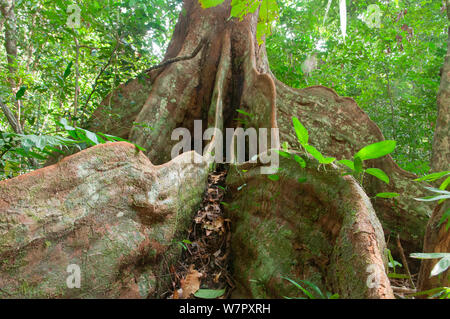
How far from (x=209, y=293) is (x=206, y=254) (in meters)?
0.34

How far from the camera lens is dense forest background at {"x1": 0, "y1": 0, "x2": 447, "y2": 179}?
10.5ft

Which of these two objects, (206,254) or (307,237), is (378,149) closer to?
(307,237)

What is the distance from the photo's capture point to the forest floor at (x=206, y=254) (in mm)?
1804

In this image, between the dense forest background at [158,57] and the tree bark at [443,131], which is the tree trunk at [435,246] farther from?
the dense forest background at [158,57]

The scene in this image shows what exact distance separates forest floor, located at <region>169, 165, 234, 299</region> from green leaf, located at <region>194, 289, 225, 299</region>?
3cm

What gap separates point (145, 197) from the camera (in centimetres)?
176

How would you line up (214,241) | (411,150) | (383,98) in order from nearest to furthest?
(214,241) < (411,150) < (383,98)

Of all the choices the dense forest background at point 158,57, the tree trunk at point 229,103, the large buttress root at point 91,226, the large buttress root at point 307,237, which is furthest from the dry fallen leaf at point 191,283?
the tree trunk at point 229,103

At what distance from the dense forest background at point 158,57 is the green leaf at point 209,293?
1.30m

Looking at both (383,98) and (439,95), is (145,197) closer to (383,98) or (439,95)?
(439,95)

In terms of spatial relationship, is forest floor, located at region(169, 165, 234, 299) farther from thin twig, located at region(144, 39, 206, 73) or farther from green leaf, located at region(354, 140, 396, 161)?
thin twig, located at region(144, 39, 206, 73)

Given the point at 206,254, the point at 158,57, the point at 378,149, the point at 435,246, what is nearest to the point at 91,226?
the point at 206,254

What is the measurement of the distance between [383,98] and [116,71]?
498cm
